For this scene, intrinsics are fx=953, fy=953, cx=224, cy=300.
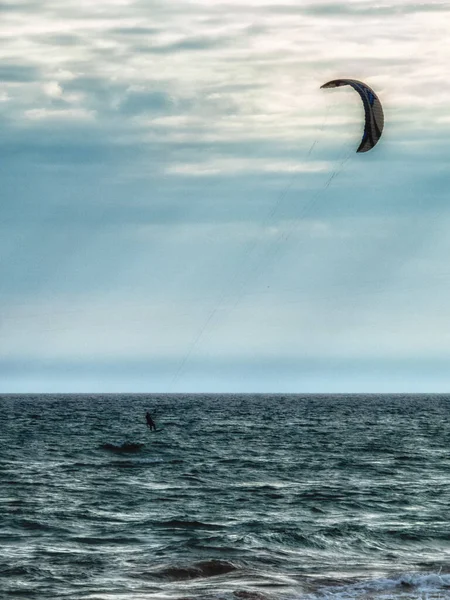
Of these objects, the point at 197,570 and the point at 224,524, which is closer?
the point at 197,570

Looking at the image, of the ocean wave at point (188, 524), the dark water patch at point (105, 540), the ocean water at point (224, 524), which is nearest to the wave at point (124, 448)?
the ocean water at point (224, 524)

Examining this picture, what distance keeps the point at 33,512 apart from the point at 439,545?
1293 cm

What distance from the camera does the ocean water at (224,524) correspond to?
2128 centimetres

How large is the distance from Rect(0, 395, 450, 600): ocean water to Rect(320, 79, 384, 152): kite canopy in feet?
39.0

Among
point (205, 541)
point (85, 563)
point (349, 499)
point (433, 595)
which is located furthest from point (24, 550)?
point (349, 499)

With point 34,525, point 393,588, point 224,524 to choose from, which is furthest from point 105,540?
point 393,588

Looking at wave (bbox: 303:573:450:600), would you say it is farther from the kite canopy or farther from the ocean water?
the kite canopy

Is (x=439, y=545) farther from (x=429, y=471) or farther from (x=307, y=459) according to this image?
(x=307, y=459)

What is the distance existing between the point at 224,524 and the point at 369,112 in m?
13.5

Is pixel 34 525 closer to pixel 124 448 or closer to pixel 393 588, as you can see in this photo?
pixel 393 588

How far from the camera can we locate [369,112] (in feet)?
97.5

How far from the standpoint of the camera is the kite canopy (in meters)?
29.5

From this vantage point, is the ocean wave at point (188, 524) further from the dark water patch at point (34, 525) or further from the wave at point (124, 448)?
the wave at point (124, 448)

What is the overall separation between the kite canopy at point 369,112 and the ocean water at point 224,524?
11.9m
